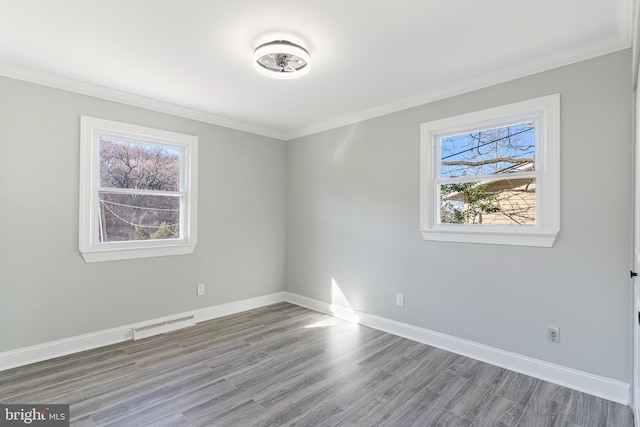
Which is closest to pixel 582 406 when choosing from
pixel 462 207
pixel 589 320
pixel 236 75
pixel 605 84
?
pixel 589 320

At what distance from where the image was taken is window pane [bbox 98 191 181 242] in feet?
10.2

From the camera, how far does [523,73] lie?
8.30 feet

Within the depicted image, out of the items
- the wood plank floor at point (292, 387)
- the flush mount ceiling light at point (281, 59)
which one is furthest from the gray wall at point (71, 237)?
the flush mount ceiling light at point (281, 59)

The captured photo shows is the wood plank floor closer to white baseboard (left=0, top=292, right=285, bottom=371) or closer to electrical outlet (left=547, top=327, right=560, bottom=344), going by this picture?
white baseboard (left=0, top=292, right=285, bottom=371)

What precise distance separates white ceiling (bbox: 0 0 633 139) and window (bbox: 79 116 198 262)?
1.40 ft

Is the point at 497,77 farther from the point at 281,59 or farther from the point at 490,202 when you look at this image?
the point at 281,59

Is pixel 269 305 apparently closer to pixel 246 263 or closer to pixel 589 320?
pixel 246 263

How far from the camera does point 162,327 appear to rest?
11.1 ft

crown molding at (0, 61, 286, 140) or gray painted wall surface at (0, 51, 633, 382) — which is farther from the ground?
crown molding at (0, 61, 286, 140)

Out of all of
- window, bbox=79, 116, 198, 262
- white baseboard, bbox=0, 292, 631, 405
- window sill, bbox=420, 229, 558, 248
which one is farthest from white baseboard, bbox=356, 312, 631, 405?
window, bbox=79, 116, 198, 262

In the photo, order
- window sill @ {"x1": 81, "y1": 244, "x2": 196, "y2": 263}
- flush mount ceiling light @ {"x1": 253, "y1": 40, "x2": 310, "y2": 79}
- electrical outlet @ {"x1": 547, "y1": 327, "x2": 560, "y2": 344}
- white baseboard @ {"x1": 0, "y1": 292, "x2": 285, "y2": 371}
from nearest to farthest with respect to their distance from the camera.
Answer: flush mount ceiling light @ {"x1": 253, "y1": 40, "x2": 310, "y2": 79} < electrical outlet @ {"x1": 547, "y1": 327, "x2": 560, "y2": 344} < white baseboard @ {"x1": 0, "y1": 292, "x2": 285, "y2": 371} < window sill @ {"x1": 81, "y1": 244, "x2": 196, "y2": 263}

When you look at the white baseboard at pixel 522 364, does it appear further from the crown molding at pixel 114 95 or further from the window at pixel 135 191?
the crown molding at pixel 114 95

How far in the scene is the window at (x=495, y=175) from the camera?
2428 millimetres

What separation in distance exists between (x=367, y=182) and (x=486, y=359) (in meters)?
2.08
